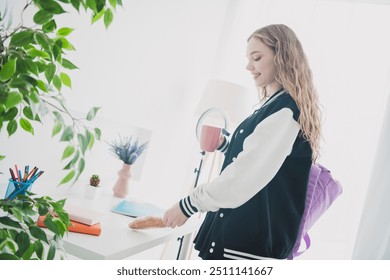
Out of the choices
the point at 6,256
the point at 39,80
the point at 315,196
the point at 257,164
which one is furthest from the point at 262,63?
the point at 6,256

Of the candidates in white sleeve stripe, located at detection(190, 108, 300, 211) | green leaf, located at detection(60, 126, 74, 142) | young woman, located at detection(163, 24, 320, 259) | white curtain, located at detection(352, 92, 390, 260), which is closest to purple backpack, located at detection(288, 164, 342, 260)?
young woman, located at detection(163, 24, 320, 259)

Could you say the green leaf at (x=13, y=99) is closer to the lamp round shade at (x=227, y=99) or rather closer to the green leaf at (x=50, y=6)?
the green leaf at (x=50, y=6)

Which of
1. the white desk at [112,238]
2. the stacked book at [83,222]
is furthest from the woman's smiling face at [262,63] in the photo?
the stacked book at [83,222]

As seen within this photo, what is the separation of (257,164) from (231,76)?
66.9 inches

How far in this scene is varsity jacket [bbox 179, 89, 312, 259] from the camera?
3.25ft

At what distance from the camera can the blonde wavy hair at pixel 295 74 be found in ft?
3.45

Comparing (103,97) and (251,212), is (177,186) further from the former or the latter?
(251,212)

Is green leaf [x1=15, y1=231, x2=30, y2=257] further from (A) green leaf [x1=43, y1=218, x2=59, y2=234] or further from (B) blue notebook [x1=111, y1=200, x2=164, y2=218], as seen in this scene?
(B) blue notebook [x1=111, y1=200, x2=164, y2=218]

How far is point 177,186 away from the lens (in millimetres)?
2574

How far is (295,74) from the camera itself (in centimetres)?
110

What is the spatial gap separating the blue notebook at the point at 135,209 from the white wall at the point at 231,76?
35 centimetres

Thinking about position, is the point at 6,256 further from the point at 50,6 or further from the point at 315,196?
the point at 315,196
